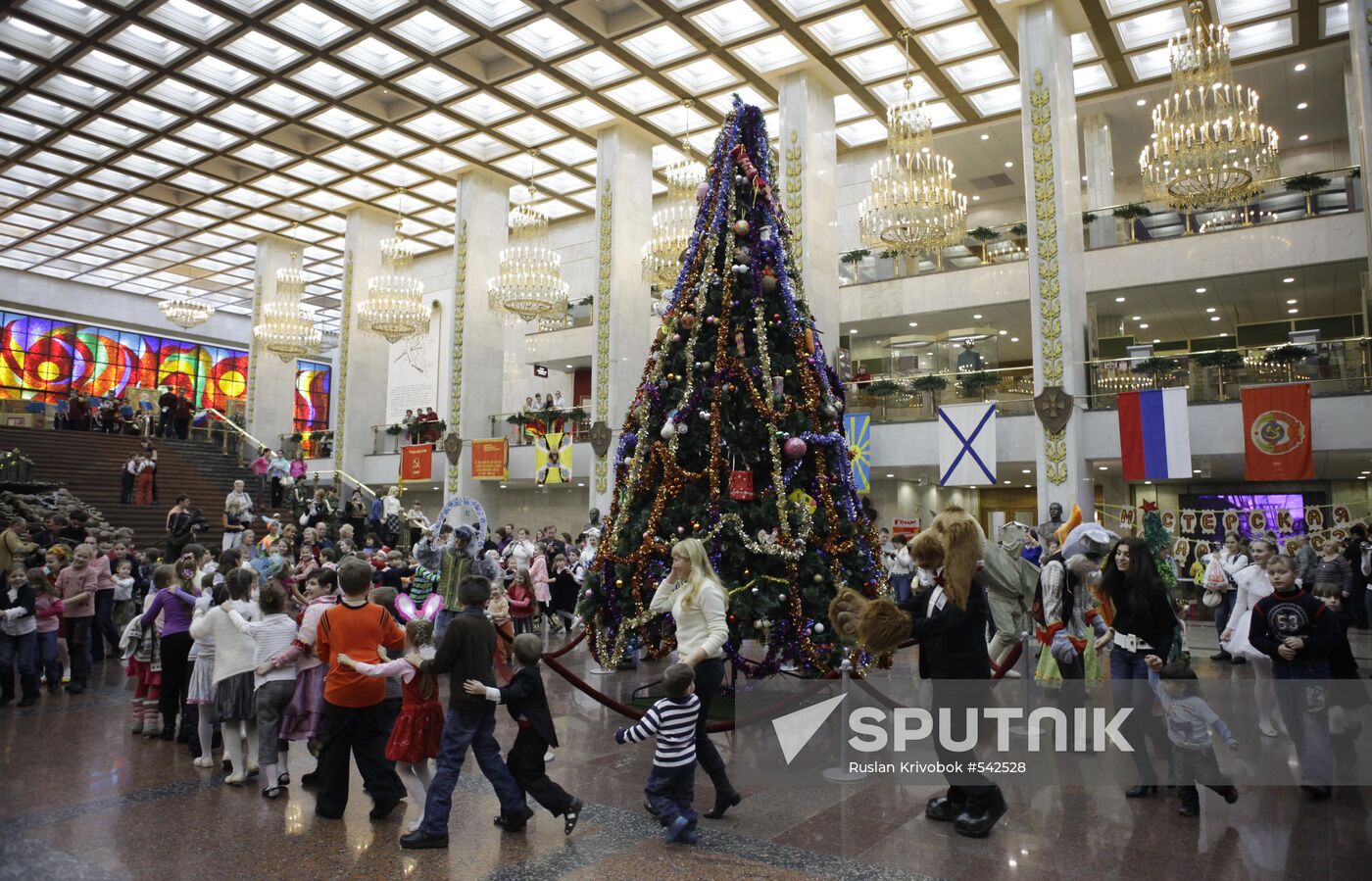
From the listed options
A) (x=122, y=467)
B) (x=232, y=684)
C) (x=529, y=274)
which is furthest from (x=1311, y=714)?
(x=122, y=467)

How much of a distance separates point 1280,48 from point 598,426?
14880 mm

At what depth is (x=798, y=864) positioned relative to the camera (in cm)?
397

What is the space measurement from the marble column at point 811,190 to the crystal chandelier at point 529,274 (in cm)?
538

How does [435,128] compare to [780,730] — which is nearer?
[780,730]

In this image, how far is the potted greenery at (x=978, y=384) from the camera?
16.2 m

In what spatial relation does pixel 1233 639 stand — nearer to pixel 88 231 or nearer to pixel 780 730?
pixel 780 730

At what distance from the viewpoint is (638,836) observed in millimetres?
4363

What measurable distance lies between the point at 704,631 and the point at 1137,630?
236 cm

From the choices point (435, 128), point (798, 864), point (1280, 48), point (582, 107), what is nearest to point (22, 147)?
point (435, 128)

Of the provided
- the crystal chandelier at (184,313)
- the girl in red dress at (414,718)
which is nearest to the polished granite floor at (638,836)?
the girl in red dress at (414,718)

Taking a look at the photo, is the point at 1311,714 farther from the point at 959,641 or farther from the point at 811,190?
the point at 811,190

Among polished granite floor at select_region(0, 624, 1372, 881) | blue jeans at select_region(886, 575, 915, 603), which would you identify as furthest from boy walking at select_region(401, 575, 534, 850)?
blue jeans at select_region(886, 575, 915, 603)

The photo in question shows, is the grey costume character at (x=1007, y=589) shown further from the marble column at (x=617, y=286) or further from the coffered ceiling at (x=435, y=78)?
the marble column at (x=617, y=286)

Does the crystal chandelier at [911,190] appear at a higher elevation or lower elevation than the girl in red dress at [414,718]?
higher
